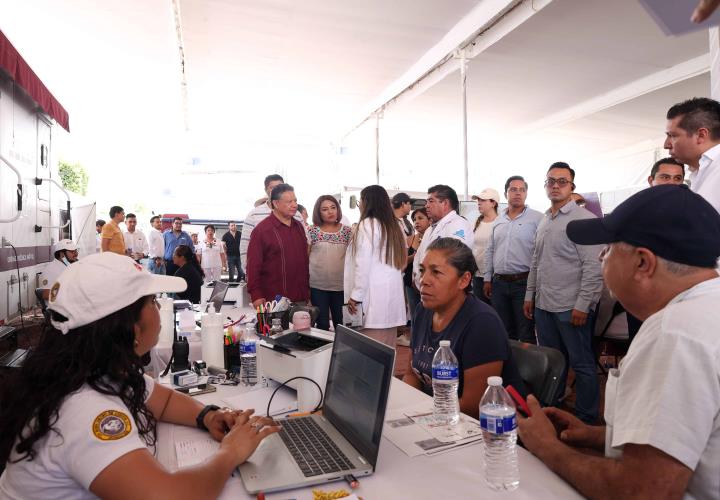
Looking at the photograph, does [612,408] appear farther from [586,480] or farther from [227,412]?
[227,412]

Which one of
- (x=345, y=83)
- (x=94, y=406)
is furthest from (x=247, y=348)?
(x=345, y=83)

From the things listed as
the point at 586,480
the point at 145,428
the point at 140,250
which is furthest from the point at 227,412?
the point at 140,250

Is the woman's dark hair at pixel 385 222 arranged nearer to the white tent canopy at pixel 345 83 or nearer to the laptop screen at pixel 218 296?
the laptop screen at pixel 218 296

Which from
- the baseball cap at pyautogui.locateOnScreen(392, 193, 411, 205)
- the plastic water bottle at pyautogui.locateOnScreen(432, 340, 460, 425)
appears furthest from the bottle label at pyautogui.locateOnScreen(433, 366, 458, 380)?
the baseball cap at pyautogui.locateOnScreen(392, 193, 411, 205)

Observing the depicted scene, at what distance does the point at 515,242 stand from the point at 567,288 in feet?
2.73

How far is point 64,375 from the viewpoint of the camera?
1.09 meters

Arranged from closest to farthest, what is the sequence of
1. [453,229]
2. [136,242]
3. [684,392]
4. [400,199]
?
[684,392] → [453,229] → [400,199] → [136,242]

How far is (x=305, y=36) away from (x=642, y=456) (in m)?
6.26

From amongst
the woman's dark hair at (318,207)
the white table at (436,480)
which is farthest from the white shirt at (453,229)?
the white table at (436,480)

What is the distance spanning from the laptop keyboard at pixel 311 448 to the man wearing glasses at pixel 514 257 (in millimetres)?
2753

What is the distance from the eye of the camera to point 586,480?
1076 millimetres

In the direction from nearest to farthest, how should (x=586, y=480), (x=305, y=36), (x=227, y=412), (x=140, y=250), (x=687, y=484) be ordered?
(x=687, y=484), (x=586, y=480), (x=227, y=412), (x=305, y=36), (x=140, y=250)

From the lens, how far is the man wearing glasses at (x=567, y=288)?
3.12 meters

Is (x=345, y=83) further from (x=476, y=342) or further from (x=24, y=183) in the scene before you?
(x=476, y=342)
